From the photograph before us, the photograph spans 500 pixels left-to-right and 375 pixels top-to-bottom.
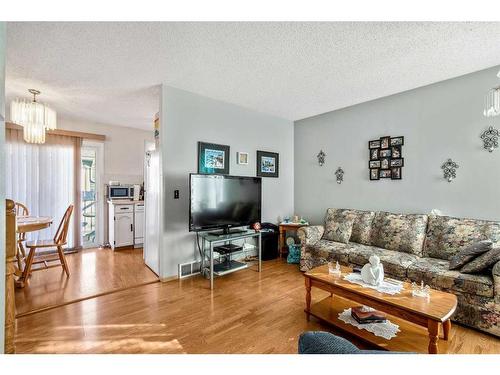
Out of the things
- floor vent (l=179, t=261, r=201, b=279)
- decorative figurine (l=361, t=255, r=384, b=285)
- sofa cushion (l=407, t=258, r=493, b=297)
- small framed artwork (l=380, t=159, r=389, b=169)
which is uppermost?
small framed artwork (l=380, t=159, r=389, b=169)

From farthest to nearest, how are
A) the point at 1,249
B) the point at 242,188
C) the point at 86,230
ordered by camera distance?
the point at 86,230
the point at 242,188
the point at 1,249

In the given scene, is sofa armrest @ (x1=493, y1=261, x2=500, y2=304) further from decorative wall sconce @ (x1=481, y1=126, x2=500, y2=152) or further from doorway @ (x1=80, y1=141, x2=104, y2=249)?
doorway @ (x1=80, y1=141, x2=104, y2=249)

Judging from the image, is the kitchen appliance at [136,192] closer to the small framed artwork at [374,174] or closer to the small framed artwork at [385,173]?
the small framed artwork at [374,174]

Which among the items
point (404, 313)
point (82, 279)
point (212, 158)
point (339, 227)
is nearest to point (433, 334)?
point (404, 313)

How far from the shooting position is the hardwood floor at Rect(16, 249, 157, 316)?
2.43 m

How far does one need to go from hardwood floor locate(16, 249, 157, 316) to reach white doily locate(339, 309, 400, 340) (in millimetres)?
2259

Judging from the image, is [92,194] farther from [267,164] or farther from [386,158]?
[386,158]

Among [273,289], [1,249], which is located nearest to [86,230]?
[273,289]

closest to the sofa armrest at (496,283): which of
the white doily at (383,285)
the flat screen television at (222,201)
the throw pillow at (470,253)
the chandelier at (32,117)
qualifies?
the throw pillow at (470,253)

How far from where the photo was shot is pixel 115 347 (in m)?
1.73

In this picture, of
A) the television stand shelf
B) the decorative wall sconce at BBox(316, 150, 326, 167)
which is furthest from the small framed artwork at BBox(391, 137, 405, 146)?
the television stand shelf

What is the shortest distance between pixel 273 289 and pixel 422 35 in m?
2.81

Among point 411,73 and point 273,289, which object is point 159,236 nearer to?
point 273,289
